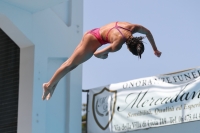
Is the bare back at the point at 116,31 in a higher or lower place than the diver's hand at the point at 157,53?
higher

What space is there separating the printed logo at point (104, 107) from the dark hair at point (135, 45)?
4133 millimetres

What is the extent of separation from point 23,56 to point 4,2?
3.56 ft

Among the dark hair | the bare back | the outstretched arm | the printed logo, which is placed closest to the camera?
the dark hair

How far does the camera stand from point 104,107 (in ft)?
36.9

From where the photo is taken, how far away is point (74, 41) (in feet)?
37.4

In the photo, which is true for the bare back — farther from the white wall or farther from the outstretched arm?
the white wall

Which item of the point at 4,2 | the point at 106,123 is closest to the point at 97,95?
the point at 106,123

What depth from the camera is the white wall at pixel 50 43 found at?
10.5 meters

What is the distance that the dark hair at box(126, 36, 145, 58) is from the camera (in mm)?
7051

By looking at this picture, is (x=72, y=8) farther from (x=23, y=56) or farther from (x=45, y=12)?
(x=23, y=56)

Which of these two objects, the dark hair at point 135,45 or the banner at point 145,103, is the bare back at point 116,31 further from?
the banner at point 145,103

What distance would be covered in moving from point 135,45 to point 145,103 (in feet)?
12.5

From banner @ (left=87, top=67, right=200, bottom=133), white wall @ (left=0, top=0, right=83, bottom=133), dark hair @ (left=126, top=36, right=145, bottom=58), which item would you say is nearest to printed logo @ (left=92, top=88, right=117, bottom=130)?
banner @ (left=87, top=67, right=200, bottom=133)

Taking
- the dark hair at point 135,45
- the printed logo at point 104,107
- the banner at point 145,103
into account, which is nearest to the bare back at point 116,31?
the dark hair at point 135,45
